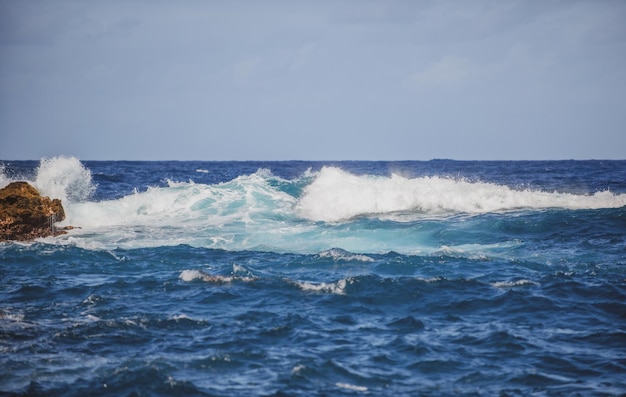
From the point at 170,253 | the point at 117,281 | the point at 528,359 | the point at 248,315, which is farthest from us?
the point at 170,253

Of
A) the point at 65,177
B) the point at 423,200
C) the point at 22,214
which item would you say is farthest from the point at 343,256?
the point at 65,177

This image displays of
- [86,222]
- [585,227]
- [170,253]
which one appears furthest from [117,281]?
[585,227]

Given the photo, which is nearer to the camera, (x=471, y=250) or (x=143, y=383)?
(x=143, y=383)

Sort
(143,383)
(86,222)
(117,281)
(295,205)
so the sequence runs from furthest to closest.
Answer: (295,205)
(86,222)
(117,281)
(143,383)

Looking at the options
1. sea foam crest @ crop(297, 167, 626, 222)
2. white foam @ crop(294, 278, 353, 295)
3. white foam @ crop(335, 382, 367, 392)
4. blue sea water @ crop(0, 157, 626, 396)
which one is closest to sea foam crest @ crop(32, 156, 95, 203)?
blue sea water @ crop(0, 157, 626, 396)

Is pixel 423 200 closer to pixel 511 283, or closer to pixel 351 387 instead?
pixel 511 283

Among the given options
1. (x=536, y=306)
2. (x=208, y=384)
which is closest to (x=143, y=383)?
(x=208, y=384)

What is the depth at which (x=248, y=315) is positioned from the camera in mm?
9234

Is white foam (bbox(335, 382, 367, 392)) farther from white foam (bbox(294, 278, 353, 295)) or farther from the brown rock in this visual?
the brown rock

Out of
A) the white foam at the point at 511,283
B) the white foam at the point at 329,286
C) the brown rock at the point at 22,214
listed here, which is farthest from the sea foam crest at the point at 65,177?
the white foam at the point at 511,283

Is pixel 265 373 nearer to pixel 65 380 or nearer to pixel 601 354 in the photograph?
pixel 65 380

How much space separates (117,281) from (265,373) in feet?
18.2

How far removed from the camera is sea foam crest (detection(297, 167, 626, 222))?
73.2 feet

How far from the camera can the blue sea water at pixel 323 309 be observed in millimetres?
6918
